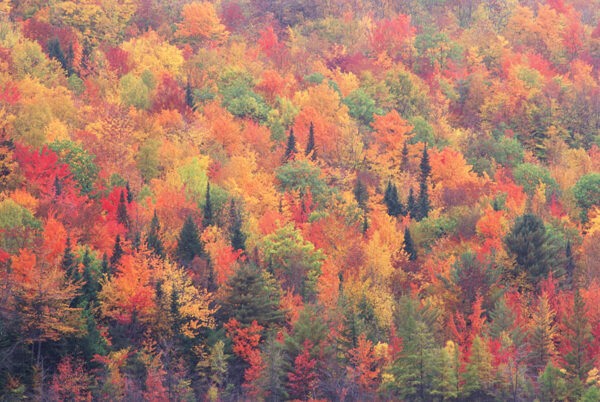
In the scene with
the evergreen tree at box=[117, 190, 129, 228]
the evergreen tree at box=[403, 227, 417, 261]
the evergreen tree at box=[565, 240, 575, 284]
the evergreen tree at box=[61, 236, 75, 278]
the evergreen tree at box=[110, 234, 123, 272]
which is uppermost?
the evergreen tree at box=[61, 236, 75, 278]

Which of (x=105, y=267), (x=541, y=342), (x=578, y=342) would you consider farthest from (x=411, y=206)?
(x=105, y=267)

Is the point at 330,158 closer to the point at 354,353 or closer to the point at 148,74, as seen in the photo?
the point at 148,74

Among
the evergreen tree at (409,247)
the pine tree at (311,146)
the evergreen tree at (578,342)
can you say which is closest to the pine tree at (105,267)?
the evergreen tree at (409,247)

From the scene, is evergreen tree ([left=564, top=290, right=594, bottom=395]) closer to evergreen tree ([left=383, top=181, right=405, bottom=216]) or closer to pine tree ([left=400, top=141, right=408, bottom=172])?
evergreen tree ([left=383, top=181, right=405, bottom=216])

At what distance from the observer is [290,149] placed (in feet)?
313

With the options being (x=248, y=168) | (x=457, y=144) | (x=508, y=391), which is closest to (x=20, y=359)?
(x=508, y=391)

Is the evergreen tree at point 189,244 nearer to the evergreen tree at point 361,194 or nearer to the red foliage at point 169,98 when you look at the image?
the evergreen tree at point 361,194

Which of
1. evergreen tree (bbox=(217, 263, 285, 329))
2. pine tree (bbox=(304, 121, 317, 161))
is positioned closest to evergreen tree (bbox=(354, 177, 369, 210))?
pine tree (bbox=(304, 121, 317, 161))

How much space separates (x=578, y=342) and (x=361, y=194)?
32368mm

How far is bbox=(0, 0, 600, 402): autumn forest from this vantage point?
196 feet

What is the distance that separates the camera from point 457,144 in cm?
10731

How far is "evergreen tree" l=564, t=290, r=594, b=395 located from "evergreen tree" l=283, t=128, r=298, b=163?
36.9 meters

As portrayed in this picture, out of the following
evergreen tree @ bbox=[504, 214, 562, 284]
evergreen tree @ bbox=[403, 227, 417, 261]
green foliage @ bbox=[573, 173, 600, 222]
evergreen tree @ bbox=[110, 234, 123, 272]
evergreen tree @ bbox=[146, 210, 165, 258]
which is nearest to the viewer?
evergreen tree @ bbox=[110, 234, 123, 272]

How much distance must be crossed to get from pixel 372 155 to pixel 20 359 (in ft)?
167
